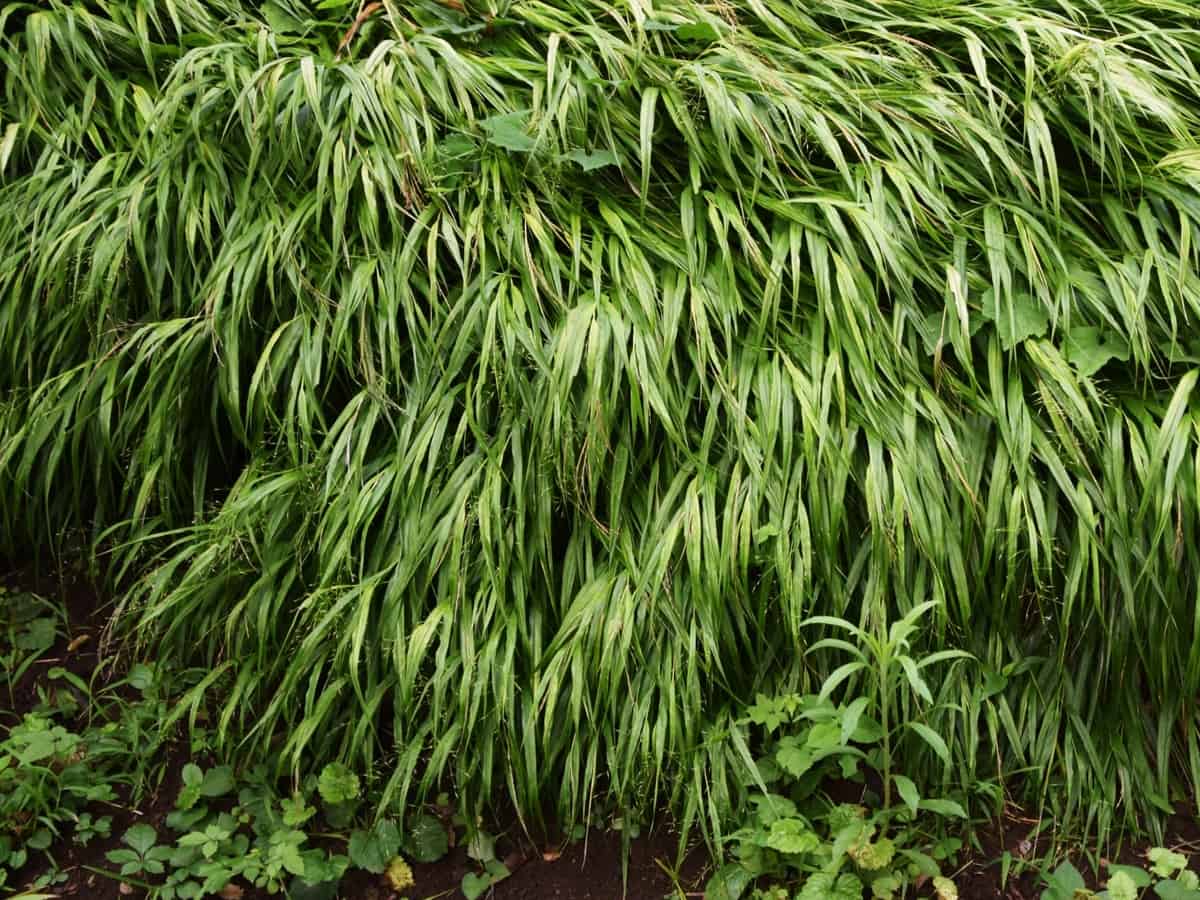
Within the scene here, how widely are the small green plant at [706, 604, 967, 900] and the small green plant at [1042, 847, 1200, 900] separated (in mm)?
183

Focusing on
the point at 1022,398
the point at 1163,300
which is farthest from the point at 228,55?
the point at 1163,300

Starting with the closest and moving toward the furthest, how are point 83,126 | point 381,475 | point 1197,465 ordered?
point 1197,465
point 381,475
point 83,126

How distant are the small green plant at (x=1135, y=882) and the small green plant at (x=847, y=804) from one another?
0.60 feet

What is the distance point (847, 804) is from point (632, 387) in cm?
83

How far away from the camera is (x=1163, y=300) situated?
7.51ft

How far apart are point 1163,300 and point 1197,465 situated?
0.40 meters

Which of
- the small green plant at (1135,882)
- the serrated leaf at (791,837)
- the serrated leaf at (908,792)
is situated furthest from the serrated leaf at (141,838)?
the small green plant at (1135,882)

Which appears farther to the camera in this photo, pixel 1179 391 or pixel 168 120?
pixel 168 120

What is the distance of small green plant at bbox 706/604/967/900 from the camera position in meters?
1.96

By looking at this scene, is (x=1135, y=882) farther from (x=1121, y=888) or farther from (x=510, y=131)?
(x=510, y=131)

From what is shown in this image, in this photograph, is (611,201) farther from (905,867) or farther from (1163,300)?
(905,867)

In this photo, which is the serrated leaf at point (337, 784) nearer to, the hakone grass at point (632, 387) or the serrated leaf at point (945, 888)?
the hakone grass at point (632, 387)

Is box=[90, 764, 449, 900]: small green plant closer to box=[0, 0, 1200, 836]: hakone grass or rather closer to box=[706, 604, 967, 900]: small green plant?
box=[0, 0, 1200, 836]: hakone grass

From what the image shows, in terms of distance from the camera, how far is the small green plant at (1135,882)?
75.9 inches
